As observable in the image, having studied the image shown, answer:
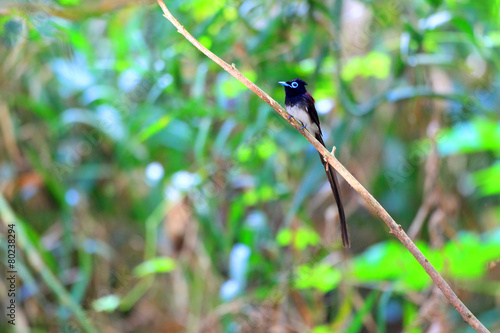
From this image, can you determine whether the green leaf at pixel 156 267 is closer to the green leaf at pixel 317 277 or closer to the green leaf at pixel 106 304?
the green leaf at pixel 106 304

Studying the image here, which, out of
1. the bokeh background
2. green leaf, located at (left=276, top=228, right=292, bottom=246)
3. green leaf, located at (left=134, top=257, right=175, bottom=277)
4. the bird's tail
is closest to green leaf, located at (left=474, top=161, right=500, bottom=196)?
the bokeh background

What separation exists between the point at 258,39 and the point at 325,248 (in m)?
1.11

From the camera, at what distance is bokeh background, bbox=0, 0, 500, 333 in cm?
249

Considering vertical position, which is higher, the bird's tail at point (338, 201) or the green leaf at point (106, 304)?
the green leaf at point (106, 304)

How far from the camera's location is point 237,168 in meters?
2.77

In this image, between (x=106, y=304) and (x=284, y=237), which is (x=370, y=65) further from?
(x=106, y=304)

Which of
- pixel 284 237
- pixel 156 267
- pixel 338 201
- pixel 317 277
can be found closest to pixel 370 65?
pixel 284 237

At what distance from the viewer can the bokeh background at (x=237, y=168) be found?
2.49m

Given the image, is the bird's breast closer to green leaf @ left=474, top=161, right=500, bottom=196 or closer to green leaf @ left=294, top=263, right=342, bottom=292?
green leaf @ left=294, top=263, right=342, bottom=292

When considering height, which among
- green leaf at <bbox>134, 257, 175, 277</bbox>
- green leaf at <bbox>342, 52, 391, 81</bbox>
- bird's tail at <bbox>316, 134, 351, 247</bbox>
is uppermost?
green leaf at <bbox>342, 52, 391, 81</bbox>

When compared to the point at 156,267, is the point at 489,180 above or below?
above

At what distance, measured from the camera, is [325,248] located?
2.71m

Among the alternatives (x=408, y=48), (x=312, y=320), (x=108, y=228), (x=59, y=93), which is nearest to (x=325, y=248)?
(x=312, y=320)

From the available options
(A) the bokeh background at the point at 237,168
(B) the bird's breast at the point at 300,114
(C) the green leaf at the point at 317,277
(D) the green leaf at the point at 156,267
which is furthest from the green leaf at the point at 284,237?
(B) the bird's breast at the point at 300,114
